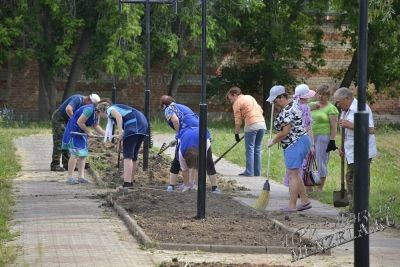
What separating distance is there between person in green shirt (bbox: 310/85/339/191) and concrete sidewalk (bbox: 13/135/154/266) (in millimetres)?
3907

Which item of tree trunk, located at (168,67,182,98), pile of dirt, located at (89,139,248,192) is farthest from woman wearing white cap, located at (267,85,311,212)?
tree trunk, located at (168,67,182,98)

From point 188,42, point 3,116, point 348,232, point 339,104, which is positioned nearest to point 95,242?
Result: point 348,232

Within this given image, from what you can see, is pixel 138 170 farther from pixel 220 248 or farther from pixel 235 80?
pixel 235 80

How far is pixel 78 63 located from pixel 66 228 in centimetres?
2520

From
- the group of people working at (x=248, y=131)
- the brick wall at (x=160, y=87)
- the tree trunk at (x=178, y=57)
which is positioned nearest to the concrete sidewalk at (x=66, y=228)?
the group of people working at (x=248, y=131)

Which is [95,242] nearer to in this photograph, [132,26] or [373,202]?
[373,202]

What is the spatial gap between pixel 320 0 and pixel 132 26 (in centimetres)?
963

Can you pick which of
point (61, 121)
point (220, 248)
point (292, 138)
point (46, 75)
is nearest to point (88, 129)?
point (61, 121)

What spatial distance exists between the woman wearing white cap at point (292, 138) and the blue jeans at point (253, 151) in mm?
5521

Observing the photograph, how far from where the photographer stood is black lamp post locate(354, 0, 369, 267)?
7953mm

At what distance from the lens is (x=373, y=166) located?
25.0m

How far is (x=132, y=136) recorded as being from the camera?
1655 centimetres

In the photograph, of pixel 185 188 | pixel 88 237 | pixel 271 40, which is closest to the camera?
pixel 88 237

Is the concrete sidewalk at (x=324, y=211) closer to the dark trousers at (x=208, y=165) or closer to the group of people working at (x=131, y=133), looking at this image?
the dark trousers at (x=208, y=165)
